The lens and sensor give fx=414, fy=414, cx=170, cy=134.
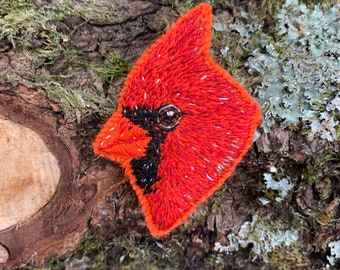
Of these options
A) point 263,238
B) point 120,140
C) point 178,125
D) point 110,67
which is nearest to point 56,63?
point 110,67

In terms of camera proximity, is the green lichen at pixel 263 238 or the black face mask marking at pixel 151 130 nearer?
the black face mask marking at pixel 151 130

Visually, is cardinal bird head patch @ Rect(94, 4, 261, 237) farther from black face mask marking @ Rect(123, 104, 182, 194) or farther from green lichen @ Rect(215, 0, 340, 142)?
green lichen @ Rect(215, 0, 340, 142)

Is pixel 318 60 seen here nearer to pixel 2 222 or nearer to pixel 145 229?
pixel 145 229

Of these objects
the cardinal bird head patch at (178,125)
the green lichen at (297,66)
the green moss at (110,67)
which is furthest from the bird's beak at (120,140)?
the green lichen at (297,66)

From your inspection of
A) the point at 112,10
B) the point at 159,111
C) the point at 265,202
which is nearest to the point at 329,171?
the point at 265,202

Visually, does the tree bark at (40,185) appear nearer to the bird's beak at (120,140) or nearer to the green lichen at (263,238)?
the bird's beak at (120,140)

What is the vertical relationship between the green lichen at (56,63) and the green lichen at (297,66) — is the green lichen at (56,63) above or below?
above
